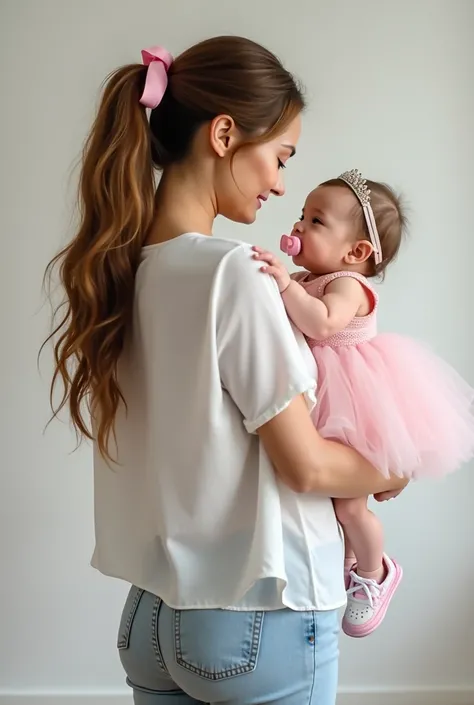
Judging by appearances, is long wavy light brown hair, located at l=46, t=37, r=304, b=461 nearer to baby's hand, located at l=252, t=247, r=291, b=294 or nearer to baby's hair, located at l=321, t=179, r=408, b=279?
baby's hand, located at l=252, t=247, r=291, b=294

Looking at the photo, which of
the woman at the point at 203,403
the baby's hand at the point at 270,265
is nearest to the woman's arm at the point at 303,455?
the woman at the point at 203,403

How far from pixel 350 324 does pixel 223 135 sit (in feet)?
1.32

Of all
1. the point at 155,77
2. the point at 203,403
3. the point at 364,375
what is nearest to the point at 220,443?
the point at 203,403

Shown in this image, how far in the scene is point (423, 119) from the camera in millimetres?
2180

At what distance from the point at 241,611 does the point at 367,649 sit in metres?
1.54

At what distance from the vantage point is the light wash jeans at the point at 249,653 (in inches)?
35.3

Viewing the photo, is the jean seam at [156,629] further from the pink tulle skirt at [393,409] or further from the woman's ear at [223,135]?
the woman's ear at [223,135]

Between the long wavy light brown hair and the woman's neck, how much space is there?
0.7 inches

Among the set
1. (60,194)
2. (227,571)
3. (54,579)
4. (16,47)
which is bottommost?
(54,579)

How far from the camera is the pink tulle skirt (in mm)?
1078

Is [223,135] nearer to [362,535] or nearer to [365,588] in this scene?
[362,535]

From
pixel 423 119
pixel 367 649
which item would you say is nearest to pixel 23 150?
pixel 423 119

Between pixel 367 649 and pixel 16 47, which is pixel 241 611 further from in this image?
pixel 16 47

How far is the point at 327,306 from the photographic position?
1.18 meters
